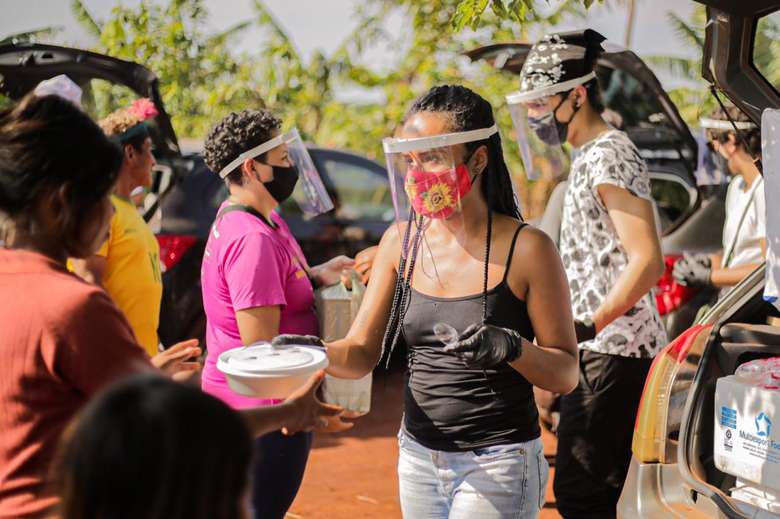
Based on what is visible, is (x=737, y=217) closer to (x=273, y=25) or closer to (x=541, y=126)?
(x=541, y=126)

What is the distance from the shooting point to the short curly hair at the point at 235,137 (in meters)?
3.36

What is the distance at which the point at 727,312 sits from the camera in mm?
3311

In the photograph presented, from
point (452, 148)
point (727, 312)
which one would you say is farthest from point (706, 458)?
point (452, 148)

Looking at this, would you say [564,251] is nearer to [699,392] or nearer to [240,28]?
[699,392]

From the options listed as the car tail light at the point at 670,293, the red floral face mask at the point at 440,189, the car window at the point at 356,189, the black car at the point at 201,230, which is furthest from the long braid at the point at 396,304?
the car window at the point at 356,189

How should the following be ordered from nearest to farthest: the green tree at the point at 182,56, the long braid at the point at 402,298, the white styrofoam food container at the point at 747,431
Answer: the long braid at the point at 402,298 → the white styrofoam food container at the point at 747,431 → the green tree at the point at 182,56

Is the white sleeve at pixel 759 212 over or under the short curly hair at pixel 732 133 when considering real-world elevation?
under

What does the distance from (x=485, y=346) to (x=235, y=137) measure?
1.50 meters

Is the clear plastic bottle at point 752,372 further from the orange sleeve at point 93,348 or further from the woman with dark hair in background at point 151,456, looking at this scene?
the woman with dark hair in background at point 151,456

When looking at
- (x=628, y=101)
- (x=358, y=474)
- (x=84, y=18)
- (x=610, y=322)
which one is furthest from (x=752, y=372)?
(x=84, y=18)

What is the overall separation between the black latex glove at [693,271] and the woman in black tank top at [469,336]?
8.55 feet

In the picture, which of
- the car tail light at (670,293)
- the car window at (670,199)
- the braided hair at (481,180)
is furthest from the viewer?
the car window at (670,199)

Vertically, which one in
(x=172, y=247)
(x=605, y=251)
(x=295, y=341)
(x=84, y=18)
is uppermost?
(x=84, y=18)

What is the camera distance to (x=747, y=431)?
293 centimetres
